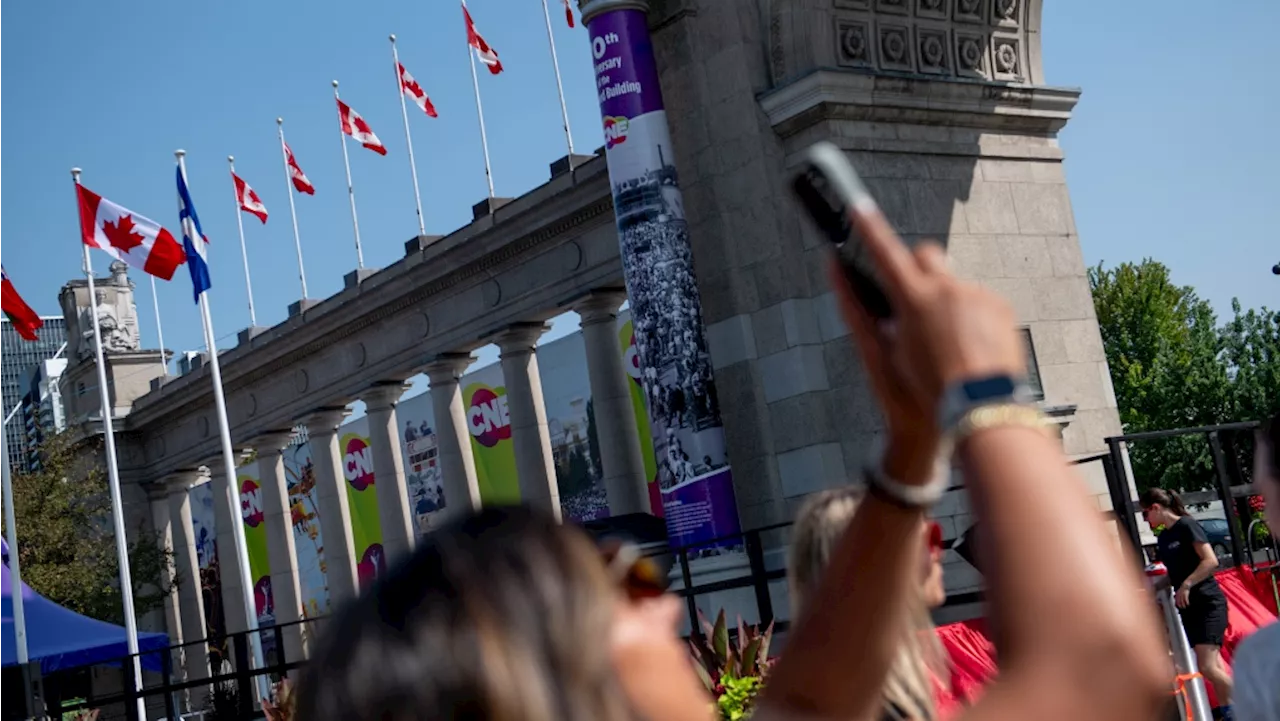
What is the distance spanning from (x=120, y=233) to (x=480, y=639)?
27.1 m

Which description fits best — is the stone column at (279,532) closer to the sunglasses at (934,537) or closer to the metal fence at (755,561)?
the metal fence at (755,561)

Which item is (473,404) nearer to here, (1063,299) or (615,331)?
(615,331)

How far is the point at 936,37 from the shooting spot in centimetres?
1917

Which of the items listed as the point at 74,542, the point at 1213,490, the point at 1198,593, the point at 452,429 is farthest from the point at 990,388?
the point at 74,542

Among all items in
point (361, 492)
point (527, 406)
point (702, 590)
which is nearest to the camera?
point (702, 590)

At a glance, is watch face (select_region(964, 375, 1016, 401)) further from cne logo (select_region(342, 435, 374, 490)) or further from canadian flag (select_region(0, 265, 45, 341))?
cne logo (select_region(342, 435, 374, 490))

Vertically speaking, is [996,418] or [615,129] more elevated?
[615,129]

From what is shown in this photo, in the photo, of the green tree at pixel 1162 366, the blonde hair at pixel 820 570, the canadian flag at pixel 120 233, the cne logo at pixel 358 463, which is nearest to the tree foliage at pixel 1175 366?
the green tree at pixel 1162 366

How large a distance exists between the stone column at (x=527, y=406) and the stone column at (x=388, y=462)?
4.83 m

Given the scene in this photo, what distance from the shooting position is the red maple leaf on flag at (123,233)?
2684 centimetres

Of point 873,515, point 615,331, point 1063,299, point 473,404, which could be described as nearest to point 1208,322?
point 473,404

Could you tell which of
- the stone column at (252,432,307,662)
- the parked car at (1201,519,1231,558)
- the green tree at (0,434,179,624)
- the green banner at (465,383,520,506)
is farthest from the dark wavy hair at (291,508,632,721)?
the green tree at (0,434,179,624)

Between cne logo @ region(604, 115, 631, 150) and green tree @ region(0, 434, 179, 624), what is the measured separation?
27.4 metres

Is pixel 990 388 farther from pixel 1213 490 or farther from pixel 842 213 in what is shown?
pixel 1213 490
